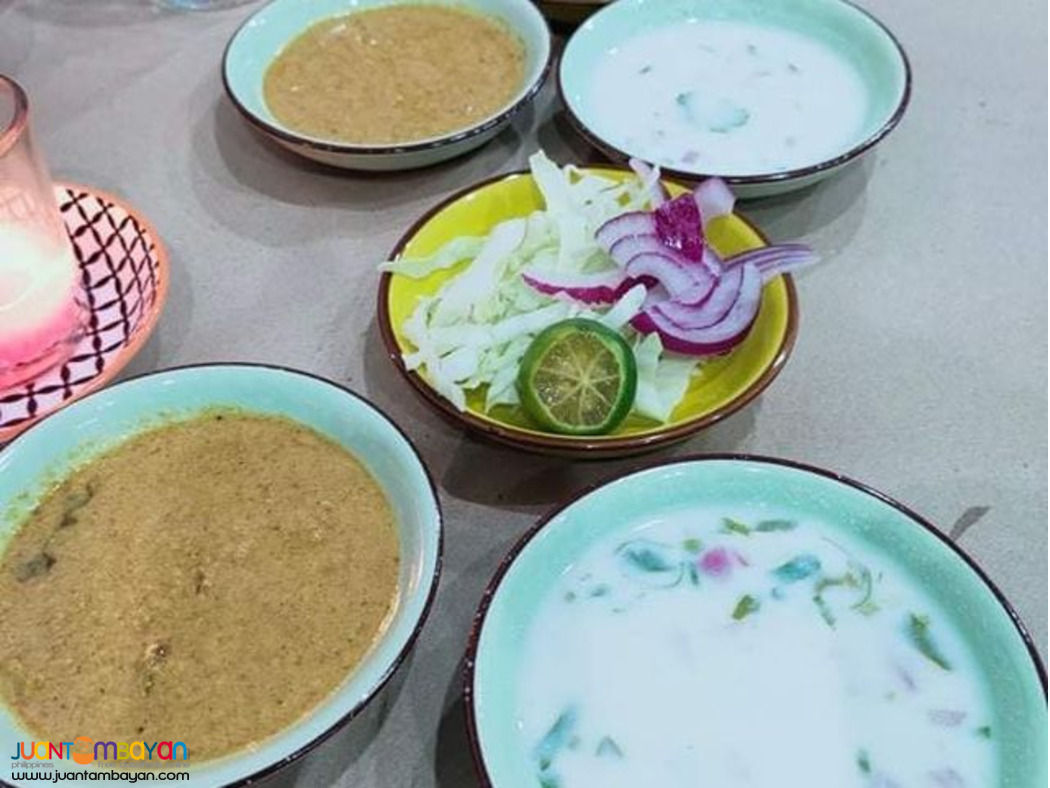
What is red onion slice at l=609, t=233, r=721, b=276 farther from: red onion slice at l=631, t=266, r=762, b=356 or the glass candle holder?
the glass candle holder

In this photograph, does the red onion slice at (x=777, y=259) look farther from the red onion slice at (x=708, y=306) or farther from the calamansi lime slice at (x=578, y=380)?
→ the calamansi lime slice at (x=578, y=380)

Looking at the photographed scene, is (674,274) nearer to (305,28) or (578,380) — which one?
(578,380)

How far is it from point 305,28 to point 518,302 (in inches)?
28.8

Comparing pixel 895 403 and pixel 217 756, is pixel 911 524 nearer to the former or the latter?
pixel 895 403

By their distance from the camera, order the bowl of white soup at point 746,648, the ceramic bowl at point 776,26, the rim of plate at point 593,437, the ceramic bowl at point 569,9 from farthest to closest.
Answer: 1. the ceramic bowl at point 569,9
2. the ceramic bowl at point 776,26
3. the rim of plate at point 593,437
4. the bowl of white soup at point 746,648

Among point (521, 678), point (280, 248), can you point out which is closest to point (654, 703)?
point (521, 678)

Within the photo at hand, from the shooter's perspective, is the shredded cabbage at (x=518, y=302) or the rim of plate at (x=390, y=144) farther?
the rim of plate at (x=390, y=144)

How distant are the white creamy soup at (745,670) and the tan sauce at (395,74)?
790mm

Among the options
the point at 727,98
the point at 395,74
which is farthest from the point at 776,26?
the point at 395,74

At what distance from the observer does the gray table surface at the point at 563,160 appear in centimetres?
119

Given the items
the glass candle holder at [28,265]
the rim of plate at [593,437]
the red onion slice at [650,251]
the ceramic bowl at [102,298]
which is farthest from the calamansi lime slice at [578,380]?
the glass candle holder at [28,265]

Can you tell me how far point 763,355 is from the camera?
1230 mm

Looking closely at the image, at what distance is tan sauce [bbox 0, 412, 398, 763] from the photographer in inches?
37.8

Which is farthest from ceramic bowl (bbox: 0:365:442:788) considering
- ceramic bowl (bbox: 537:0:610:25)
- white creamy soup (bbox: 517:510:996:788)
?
ceramic bowl (bbox: 537:0:610:25)
